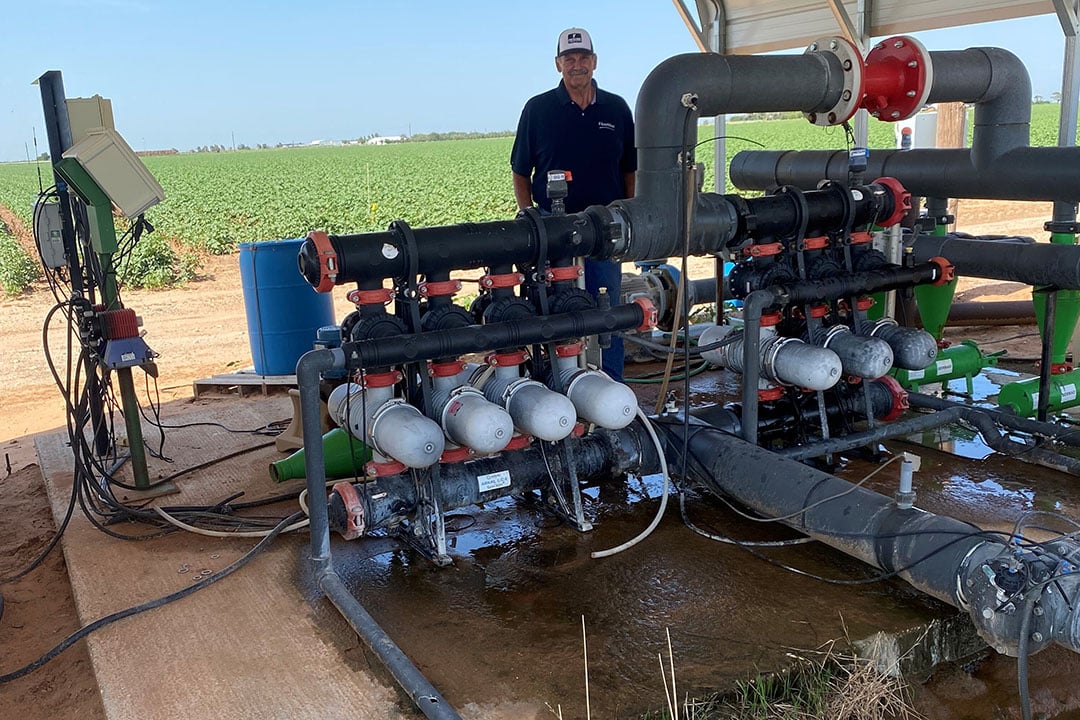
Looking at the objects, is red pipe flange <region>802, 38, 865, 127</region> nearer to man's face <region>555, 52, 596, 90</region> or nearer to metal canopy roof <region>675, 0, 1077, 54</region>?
man's face <region>555, 52, 596, 90</region>

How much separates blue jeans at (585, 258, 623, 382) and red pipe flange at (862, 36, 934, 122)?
5.41 feet

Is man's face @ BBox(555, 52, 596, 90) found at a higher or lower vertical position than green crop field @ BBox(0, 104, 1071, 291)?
higher

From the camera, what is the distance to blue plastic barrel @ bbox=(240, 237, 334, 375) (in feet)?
20.0

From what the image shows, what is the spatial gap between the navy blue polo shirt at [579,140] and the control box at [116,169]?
81.4 inches

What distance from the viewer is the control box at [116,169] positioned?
13.7 ft

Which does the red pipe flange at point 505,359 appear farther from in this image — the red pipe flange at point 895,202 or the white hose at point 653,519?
the red pipe flange at point 895,202

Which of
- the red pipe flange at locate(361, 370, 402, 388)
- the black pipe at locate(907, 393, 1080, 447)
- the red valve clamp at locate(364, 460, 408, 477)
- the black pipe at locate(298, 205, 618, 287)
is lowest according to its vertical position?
the black pipe at locate(907, 393, 1080, 447)

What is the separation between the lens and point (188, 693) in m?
2.82

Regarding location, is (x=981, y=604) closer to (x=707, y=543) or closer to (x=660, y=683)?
(x=660, y=683)

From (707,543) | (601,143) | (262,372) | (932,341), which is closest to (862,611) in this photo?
(707,543)

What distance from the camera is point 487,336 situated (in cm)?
344

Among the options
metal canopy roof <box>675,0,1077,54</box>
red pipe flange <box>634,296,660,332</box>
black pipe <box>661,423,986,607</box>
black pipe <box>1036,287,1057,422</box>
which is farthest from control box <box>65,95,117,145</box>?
metal canopy roof <box>675,0,1077,54</box>

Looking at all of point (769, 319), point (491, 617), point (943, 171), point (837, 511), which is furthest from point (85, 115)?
point (943, 171)

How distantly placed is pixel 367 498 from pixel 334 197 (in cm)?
2435
